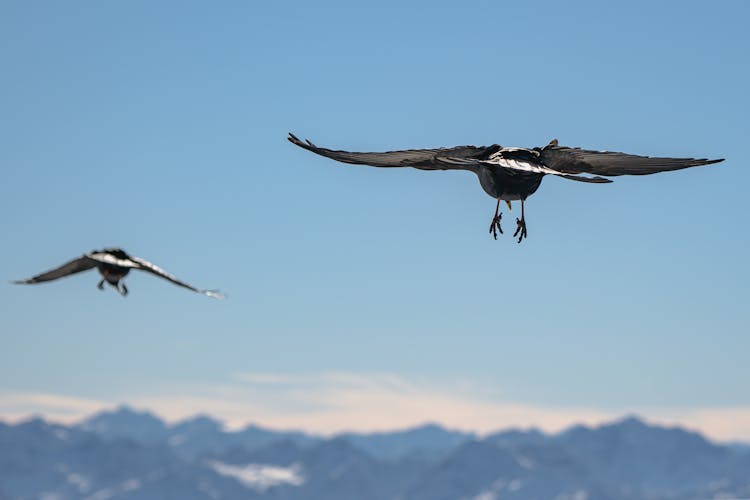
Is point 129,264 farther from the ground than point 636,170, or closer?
→ closer

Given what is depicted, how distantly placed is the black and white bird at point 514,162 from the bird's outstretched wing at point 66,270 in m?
9.55

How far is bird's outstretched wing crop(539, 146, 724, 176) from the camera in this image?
17203 mm

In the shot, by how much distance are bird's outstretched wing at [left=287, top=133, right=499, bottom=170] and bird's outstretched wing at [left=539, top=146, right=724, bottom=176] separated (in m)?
1.22

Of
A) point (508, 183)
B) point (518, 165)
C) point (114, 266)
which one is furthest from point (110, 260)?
point (518, 165)

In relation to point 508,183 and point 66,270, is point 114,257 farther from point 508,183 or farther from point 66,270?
point 508,183

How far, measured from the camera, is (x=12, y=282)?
28.7 m

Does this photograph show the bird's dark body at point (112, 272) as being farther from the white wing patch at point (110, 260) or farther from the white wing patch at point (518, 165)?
the white wing patch at point (518, 165)

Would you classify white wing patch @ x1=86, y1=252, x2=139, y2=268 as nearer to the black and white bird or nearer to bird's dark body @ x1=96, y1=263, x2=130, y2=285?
bird's dark body @ x1=96, y1=263, x2=130, y2=285

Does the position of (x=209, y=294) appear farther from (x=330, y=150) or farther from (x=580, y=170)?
(x=580, y=170)

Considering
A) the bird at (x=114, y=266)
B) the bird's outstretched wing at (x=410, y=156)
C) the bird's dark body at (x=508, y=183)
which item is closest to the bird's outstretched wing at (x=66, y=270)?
the bird at (x=114, y=266)

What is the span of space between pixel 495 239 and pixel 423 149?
1999mm

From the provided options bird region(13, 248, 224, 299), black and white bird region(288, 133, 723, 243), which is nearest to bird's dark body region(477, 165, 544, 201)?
black and white bird region(288, 133, 723, 243)

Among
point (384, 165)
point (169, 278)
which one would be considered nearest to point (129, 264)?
point (169, 278)

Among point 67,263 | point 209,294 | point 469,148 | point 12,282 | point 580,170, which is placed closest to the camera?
point 469,148
